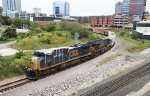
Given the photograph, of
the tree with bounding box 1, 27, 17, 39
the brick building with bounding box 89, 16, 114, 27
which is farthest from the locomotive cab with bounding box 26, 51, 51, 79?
the brick building with bounding box 89, 16, 114, 27

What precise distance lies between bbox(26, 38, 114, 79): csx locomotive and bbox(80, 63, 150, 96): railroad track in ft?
26.7

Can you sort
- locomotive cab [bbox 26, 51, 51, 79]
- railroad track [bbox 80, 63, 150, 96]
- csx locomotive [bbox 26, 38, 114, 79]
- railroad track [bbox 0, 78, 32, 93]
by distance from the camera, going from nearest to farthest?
railroad track [bbox 80, 63, 150, 96]
railroad track [bbox 0, 78, 32, 93]
locomotive cab [bbox 26, 51, 51, 79]
csx locomotive [bbox 26, 38, 114, 79]

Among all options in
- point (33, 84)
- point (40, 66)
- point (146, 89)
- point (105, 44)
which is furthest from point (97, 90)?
point (105, 44)

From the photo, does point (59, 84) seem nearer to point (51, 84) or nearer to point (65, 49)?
point (51, 84)

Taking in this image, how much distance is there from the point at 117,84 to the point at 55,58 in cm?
996

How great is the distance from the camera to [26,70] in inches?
1109

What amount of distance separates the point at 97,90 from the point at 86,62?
58.6 feet

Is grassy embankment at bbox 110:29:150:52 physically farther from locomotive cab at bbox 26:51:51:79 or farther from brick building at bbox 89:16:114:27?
brick building at bbox 89:16:114:27

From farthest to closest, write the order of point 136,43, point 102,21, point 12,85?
1. point 102,21
2. point 136,43
3. point 12,85

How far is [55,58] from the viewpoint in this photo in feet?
99.1

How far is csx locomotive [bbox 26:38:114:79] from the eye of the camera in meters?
27.3

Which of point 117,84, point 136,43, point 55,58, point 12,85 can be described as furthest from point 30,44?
point 117,84

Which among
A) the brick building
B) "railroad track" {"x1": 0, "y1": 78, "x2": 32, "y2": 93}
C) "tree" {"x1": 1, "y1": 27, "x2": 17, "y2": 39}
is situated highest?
the brick building

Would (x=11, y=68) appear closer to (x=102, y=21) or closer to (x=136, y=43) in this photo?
(x=136, y=43)
